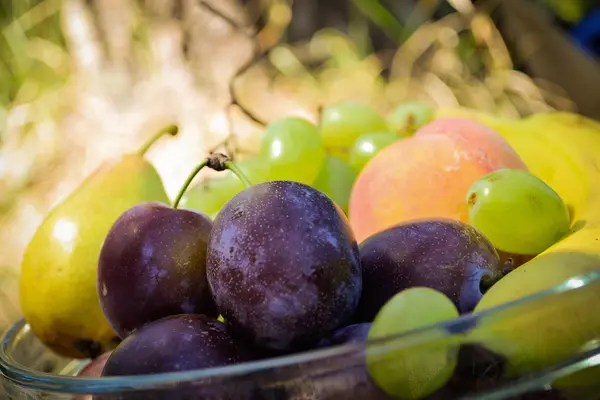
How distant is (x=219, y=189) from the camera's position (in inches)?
21.7

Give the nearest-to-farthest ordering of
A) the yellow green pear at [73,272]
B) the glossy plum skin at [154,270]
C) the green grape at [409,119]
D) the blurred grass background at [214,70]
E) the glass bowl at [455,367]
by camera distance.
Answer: the glass bowl at [455,367] < the glossy plum skin at [154,270] < the yellow green pear at [73,272] < the green grape at [409,119] < the blurred grass background at [214,70]

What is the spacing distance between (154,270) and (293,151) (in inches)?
9.8

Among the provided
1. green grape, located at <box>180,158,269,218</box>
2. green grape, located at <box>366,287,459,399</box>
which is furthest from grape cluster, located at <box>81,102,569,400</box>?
green grape, located at <box>180,158,269,218</box>

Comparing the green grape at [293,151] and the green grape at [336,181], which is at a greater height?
the green grape at [293,151]

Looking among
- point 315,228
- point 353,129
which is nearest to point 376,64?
point 353,129

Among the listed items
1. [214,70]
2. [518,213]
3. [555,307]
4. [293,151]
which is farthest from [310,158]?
[214,70]

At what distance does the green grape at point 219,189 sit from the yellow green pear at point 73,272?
5 centimetres

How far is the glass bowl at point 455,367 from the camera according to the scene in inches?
9.0

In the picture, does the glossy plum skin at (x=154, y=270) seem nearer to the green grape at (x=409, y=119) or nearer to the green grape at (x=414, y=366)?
the green grape at (x=414, y=366)

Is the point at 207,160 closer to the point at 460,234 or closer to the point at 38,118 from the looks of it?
the point at 460,234

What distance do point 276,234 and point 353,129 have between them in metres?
0.40

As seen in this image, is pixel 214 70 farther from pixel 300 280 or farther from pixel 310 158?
pixel 300 280

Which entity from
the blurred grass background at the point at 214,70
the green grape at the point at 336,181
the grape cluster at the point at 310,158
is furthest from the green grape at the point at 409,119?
the blurred grass background at the point at 214,70

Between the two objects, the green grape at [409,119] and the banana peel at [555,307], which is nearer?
the banana peel at [555,307]
